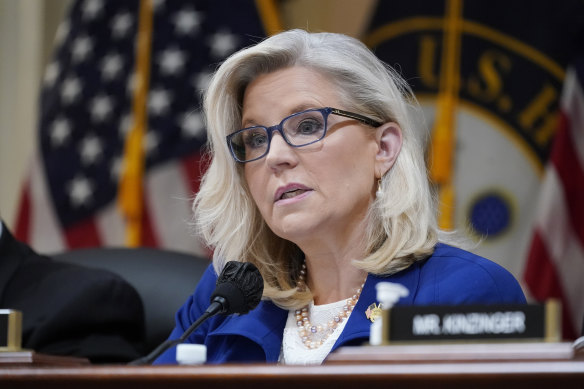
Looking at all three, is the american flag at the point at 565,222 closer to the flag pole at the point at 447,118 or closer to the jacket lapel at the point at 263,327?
the flag pole at the point at 447,118

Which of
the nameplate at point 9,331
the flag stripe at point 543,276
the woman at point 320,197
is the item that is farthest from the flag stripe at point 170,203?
the nameplate at point 9,331

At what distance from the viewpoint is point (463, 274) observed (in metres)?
1.91

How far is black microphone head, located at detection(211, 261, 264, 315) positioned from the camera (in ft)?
6.00

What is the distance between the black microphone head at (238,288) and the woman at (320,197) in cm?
21

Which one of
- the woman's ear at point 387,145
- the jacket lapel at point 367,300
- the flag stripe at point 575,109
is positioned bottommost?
the jacket lapel at point 367,300

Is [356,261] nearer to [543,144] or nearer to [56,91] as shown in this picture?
[543,144]

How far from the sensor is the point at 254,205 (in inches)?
92.7

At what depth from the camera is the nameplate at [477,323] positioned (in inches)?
45.6

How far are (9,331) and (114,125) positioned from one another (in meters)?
2.75

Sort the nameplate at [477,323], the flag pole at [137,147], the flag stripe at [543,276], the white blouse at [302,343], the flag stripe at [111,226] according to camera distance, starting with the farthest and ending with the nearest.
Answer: the flag stripe at [111,226] < the flag pole at [137,147] < the flag stripe at [543,276] < the white blouse at [302,343] < the nameplate at [477,323]

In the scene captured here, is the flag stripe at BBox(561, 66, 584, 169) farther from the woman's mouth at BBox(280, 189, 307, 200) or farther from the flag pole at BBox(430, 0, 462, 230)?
the woman's mouth at BBox(280, 189, 307, 200)

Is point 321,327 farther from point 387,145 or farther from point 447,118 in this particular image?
point 447,118

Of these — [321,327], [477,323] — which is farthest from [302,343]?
[477,323]

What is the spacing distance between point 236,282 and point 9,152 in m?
2.91
